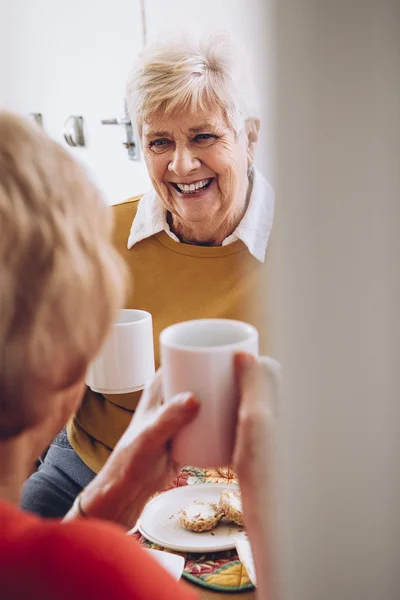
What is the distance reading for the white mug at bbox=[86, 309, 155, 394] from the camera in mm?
817

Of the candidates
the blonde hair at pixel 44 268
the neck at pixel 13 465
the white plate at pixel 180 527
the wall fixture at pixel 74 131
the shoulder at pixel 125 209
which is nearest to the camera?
the blonde hair at pixel 44 268

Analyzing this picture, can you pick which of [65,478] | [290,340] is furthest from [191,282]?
[290,340]

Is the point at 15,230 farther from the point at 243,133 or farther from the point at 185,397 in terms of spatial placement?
the point at 243,133

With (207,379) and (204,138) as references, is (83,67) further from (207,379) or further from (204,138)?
(207,379)

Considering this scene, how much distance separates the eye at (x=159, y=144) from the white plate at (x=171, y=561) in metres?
0.81

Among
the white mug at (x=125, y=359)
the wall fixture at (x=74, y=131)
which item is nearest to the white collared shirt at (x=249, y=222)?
the white mug at (x=125, y=359)

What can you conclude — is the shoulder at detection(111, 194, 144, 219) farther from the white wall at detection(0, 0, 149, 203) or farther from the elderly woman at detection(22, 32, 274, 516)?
the white wall at detection(0, 0, 149, 203)

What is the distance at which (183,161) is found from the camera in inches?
46.7

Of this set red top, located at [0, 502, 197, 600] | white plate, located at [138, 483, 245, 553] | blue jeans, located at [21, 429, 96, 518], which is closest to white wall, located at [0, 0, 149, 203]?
blue jeans, located at [21, 429, 96, 518]

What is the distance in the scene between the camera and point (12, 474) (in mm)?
546

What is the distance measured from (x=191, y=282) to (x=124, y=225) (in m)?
0.22

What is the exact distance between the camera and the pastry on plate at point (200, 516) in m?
0.72

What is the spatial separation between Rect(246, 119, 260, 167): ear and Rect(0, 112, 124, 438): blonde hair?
32.0 inches

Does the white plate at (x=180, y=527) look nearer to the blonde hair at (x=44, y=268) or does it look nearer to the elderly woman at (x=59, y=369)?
the elderly woman at (x=59, y=369)
